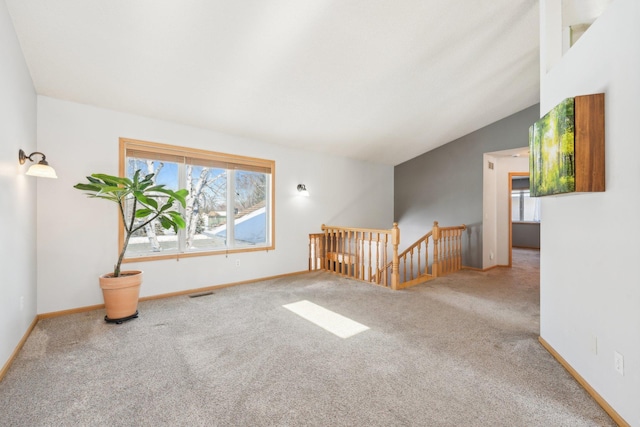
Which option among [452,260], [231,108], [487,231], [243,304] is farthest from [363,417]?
[487,231]

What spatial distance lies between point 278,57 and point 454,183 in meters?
4.80

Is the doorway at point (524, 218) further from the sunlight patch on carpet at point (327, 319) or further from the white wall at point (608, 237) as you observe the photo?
the sunlight patch on carpet at point (327, 319)

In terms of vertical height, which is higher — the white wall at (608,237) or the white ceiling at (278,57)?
the white ceiling at (278,57)

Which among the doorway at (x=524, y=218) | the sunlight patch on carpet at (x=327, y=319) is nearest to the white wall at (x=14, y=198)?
the sunlight patch on carpet at (x=327, y=319)

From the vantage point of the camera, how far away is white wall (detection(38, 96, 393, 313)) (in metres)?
3.16

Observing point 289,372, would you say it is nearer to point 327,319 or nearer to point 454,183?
point 327,319

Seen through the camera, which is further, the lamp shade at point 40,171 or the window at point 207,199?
the window at point 207,199

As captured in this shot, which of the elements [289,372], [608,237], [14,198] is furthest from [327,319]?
[14,198]

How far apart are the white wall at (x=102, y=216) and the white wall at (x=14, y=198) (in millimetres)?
203

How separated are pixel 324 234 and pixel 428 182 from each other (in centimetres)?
293

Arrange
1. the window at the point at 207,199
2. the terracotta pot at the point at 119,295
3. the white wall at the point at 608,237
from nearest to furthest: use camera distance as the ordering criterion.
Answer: the white wall at the point at 608,237 → the terracotta pot at the point at 119,295 → the window at the point at 207,199

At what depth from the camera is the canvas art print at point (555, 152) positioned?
1.85 m

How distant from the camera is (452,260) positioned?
5.70m

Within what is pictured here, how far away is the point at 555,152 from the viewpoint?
6.56 feet
